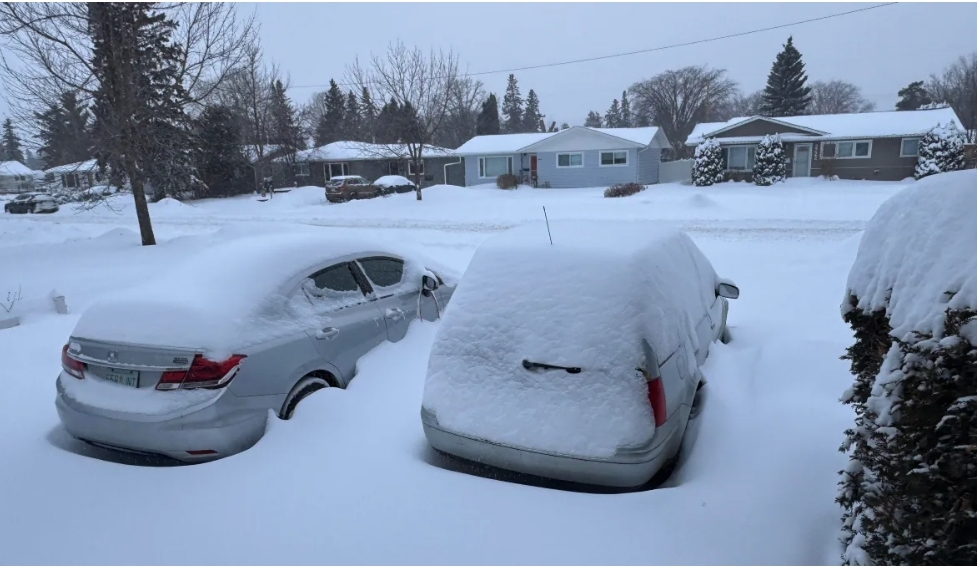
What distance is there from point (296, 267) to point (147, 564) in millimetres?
2511

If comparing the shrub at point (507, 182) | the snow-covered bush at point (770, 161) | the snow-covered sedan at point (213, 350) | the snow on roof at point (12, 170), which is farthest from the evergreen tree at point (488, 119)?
the snow-covered sedan at point (213, 350)

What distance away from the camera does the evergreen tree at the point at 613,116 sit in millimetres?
104625

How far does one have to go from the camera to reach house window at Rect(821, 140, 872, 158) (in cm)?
3222

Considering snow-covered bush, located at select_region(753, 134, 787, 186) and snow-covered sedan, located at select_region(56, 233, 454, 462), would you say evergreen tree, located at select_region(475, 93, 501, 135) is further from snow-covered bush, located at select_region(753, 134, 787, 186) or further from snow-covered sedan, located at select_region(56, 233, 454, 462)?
snow-covered sedan, located at select_region(56, 233, 454, 462)

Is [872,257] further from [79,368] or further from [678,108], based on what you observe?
[678,108]

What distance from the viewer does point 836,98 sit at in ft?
267

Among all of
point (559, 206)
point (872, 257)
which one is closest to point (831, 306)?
point (872, 257)

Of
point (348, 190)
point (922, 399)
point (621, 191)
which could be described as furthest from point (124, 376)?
point (348, 190)

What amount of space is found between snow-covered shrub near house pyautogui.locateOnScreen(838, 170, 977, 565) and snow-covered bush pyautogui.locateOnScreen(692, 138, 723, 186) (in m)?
32.0

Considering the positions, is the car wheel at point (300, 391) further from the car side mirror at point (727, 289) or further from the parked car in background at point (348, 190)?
the parked car in background at point (348, 190)

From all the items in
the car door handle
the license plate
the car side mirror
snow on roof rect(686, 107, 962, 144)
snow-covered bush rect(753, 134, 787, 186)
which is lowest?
the license plate

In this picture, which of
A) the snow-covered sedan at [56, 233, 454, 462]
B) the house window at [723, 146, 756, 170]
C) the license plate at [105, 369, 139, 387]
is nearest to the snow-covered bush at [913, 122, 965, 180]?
the house window at [723, 146, 756, 170]

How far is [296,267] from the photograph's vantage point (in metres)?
4.86

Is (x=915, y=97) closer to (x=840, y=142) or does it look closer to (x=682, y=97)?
(x=682, y=97)
